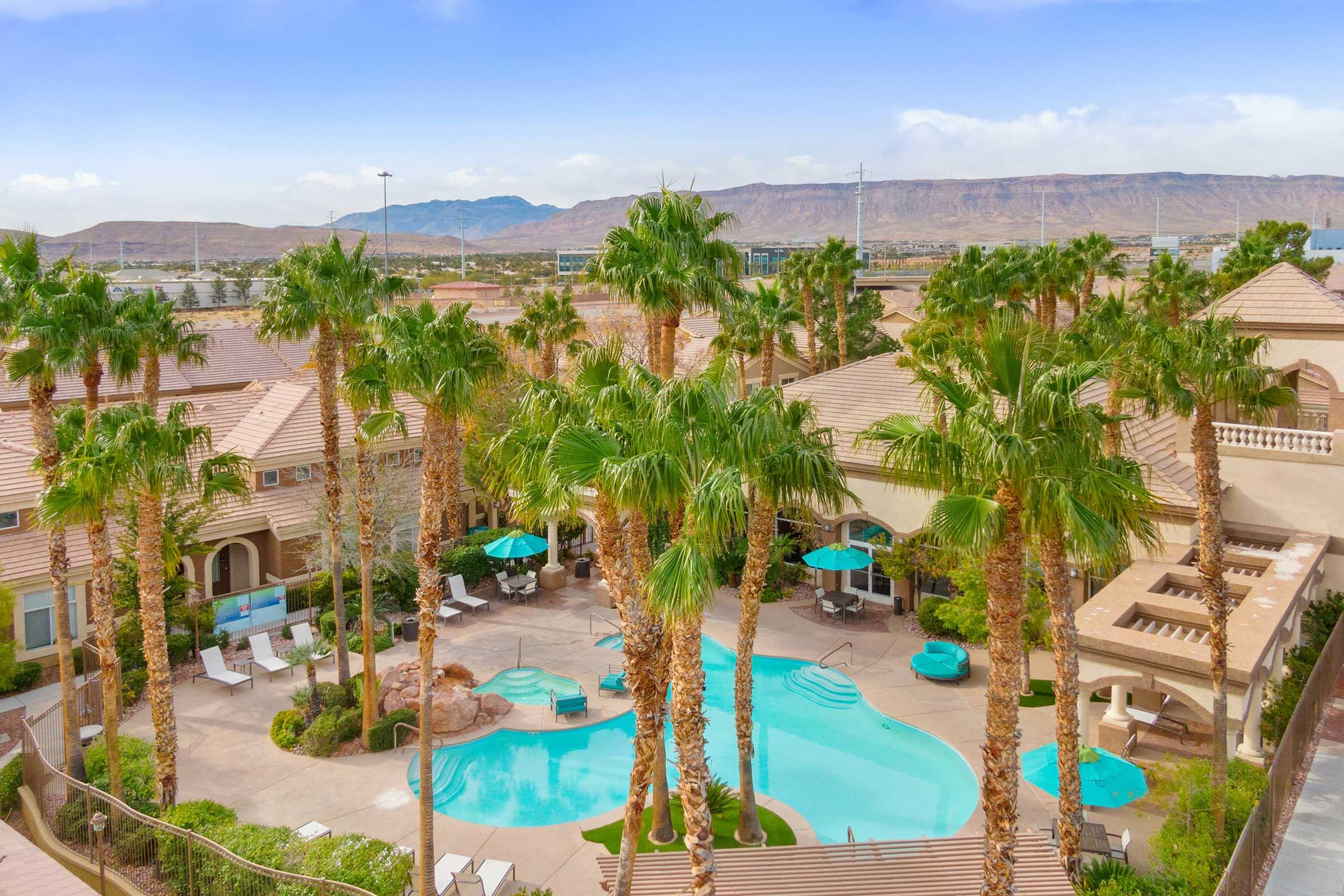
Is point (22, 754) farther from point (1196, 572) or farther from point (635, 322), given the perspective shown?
point (635, 322)

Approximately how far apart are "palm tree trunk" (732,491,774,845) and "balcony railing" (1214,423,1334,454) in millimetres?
12034

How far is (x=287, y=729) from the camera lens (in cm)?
1925

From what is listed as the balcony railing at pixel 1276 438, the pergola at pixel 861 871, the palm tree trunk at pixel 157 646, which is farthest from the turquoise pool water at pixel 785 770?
the balcony railing at pixel 1276 438

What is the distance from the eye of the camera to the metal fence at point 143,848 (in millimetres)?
12352

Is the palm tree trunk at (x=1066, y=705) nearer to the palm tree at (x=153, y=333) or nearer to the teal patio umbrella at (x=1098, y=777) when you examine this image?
the teal patio umbrella at (x=1098, y=777)

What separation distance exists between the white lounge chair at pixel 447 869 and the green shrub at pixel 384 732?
15.0ft

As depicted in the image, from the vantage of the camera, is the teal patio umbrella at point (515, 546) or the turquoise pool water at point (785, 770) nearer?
the turquoise pool water at point (785, 770)

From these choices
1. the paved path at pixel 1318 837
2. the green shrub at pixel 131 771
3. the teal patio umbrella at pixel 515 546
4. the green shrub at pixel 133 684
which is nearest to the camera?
the paved path at pixel 1318 837

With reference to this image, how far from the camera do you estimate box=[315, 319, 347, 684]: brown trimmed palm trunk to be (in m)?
18.4

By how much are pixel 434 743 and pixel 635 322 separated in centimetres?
3406

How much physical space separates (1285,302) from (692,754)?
1896 centimetres

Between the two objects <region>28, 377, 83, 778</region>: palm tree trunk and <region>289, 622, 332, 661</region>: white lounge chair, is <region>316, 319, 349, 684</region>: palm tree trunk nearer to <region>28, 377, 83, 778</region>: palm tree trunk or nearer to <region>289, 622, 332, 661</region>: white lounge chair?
<region>289, 622, 332, 661</region>: white lounge chair

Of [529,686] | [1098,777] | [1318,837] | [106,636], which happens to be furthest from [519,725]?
[1318,837]

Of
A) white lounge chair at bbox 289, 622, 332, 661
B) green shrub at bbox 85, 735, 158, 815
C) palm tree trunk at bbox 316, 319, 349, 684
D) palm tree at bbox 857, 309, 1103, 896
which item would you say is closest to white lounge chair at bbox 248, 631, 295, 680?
white lounge chair at bbox 289, 622, 332, 661
